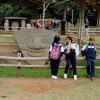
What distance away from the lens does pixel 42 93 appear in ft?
16.5

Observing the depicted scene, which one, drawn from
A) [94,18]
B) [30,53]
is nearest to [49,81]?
[30,53]

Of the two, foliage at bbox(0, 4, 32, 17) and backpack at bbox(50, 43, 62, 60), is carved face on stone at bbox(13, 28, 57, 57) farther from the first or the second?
foliage at bbox(0, 4, 32, 17)

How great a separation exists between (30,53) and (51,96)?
5.31m

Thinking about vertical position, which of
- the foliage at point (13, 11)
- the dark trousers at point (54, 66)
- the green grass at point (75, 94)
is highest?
the foliage at point (13, 11)

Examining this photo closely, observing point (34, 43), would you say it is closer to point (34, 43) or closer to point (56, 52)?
point (34, 43)

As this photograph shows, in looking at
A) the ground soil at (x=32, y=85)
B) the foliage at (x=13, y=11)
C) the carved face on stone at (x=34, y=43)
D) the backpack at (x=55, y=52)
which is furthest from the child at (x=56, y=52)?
the foliage at (x=13, y=11)

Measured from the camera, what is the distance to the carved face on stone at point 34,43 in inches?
390

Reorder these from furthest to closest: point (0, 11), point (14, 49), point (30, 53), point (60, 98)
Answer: point (0, 11), point (14, 49), point (30, 53), point (60, 98)

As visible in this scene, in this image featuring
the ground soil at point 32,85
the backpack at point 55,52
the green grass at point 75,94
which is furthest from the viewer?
the backpack at point 55,52

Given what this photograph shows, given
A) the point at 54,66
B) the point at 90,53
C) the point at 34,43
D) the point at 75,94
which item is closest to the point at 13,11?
the point at 34,43

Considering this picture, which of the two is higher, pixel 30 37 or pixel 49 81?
pixel 30 37

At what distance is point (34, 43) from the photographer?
10086mm

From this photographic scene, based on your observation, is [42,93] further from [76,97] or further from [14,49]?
[14,49]

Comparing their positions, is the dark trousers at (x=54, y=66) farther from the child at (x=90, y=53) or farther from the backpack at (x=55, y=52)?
the child at (x=90, y=53)
